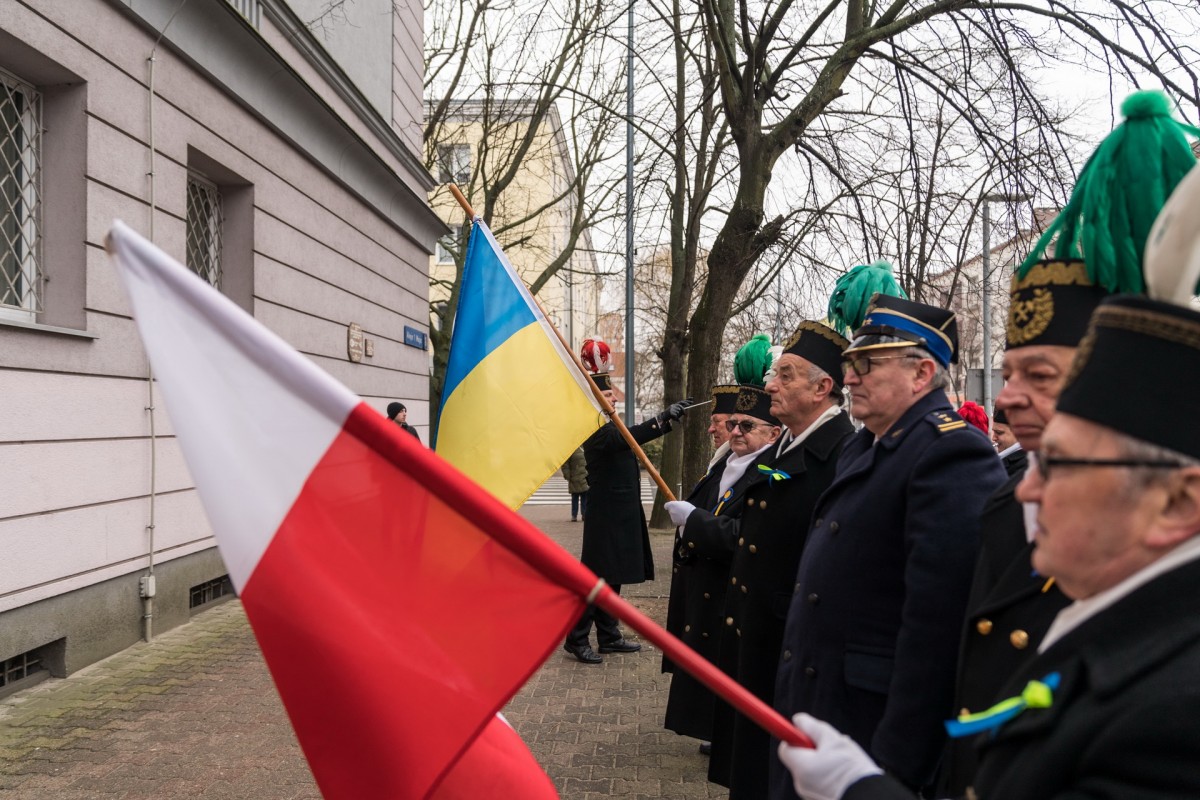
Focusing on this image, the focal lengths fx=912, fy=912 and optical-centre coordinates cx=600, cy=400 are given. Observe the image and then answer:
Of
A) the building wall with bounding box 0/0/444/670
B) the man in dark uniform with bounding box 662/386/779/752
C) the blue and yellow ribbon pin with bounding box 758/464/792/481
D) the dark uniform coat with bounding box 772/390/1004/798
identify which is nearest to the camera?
the dark uniform coat with bounding box 772/390/1004/798

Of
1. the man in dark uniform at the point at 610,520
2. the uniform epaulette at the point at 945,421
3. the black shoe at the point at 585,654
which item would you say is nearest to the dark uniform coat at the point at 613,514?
the man in dark uniform at the point at 610,520

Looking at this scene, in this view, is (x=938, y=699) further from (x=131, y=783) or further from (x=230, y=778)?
(x=131, y=783)

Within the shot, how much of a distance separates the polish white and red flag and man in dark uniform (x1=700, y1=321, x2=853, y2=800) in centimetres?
202

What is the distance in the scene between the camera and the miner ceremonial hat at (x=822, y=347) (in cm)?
380

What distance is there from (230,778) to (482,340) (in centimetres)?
255

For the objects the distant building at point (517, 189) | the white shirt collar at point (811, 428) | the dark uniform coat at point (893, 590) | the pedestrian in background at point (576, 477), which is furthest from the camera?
the distant building at point (517, 189)

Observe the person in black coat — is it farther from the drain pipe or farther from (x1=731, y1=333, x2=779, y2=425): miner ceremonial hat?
the drain pipe

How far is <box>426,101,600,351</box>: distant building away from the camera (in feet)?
59.5

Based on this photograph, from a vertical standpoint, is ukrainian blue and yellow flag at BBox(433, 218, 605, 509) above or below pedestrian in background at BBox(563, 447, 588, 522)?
above

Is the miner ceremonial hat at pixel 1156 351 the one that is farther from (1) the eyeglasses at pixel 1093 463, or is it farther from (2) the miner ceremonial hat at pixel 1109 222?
(2) the miner ceremonial hat at pixel 1109 222

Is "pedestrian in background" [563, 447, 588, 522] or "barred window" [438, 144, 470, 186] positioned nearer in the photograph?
"pedestrian in background" [563, 447, 588, 522]

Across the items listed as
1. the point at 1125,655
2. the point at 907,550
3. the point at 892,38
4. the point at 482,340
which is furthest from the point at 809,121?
the point at 1125,655

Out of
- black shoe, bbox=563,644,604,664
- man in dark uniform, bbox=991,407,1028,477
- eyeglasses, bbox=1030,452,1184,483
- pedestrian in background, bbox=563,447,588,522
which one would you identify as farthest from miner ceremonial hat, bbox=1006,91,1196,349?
pedestrian in background, bbox=563,447,588,522

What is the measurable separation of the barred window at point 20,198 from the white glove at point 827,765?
5873 mm
